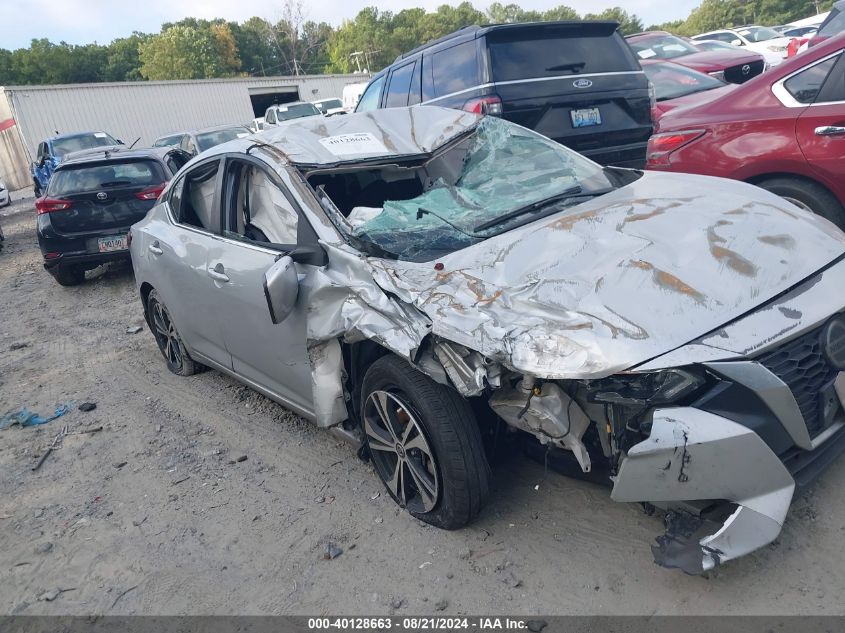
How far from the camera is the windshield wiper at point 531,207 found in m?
3.30

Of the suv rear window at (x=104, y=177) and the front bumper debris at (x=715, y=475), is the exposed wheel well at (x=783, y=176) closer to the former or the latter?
the front bumper debris at (x=715, y=475)

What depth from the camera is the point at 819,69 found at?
4.59m

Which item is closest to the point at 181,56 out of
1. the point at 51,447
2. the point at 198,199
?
the point at 198,199

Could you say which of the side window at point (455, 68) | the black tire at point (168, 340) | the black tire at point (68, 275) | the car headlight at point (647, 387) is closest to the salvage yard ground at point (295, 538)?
the black tire at point (168, 340)

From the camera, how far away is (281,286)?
308cm

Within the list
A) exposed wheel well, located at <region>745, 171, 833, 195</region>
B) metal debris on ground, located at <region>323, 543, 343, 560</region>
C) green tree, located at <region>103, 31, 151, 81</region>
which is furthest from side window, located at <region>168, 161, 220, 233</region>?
green tree, located at <region>103, 31, 151, 81</region>

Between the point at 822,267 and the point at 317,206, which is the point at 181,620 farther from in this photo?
the point at 822,267

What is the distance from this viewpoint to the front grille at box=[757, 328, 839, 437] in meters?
2.36

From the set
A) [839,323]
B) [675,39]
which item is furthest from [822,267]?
[675,39]

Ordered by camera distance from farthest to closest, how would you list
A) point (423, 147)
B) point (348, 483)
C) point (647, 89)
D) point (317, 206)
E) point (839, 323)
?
point (647, 89) → point (423, 147) → point (348, 483) → point (317, 206) → point (839, 323)

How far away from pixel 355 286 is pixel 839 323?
191 centimetres

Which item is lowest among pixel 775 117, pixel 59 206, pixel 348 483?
pixel 348 483

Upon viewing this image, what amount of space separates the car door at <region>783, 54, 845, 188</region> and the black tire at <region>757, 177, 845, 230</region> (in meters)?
0.13

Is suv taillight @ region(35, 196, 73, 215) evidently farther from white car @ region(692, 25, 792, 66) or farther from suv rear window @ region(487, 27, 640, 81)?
white car @ region(692, 25, 792, 66)
